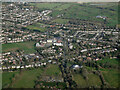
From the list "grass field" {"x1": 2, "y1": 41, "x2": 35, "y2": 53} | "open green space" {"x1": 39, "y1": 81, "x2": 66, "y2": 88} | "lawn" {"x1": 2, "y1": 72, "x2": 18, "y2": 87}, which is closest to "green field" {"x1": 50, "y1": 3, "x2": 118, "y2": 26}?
"grass field" {"x1": 2, "y1": 41, "x2": 35, "y2": 53}

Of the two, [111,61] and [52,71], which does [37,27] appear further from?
[111,61]

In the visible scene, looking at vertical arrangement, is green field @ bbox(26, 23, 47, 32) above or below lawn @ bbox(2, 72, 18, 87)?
above

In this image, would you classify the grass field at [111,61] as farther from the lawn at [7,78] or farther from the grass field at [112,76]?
the lawn at [7,78]

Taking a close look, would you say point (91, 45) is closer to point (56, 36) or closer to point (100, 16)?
point (56, 36)

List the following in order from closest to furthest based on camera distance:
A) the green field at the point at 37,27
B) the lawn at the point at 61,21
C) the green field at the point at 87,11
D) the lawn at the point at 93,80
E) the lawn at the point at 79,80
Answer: the lawn at the point at 79,80
the lawn at the point at 93,80
the green field at the point at 37,27
the lawn at the point at 61,21
the green field at the point at 87,11

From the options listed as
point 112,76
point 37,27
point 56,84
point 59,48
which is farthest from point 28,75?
point 37,27

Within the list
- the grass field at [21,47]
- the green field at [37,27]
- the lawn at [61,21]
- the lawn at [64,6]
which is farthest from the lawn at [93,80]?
the lawn at [64,6]

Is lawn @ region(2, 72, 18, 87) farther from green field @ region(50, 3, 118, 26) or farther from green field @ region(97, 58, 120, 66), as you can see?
green field @ region(50, 3, 118, 26)
